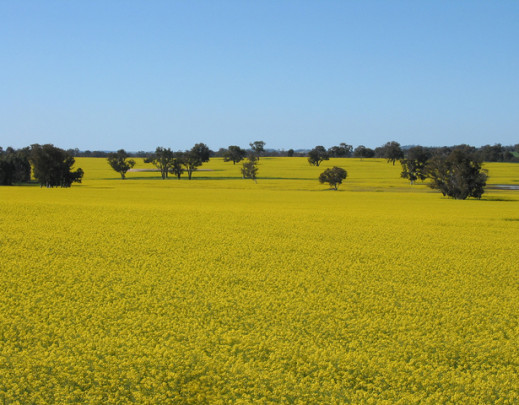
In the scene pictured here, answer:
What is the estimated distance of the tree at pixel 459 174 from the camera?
150ft

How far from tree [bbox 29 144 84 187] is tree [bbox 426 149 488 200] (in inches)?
1643

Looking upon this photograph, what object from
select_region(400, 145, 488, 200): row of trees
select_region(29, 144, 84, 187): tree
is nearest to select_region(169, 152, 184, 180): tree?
select_region(29, 144, 84, 187): tree

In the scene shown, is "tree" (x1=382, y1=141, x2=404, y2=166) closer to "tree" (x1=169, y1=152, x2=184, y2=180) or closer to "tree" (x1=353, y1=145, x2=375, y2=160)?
"tree" (x1=353, y1=145, x2=375, y2=160)

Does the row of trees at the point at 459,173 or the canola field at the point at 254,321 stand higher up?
the row of trees at the point at 459,173

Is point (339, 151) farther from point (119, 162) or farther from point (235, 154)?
point (119, 162)

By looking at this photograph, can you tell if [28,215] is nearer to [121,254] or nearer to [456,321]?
[121,254]

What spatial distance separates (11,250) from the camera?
1507 centimetres

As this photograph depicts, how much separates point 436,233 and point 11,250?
1512 centimetres

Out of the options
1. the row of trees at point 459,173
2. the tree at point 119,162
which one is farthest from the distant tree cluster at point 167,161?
the row of trees at point 459,173

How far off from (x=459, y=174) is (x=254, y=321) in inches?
1610

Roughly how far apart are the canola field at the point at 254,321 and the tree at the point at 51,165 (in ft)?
157

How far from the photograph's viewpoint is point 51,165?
6266 cm

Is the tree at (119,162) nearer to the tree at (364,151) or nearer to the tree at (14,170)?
the tree at (14,170)

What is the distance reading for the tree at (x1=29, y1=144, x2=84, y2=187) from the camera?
6225 cm
